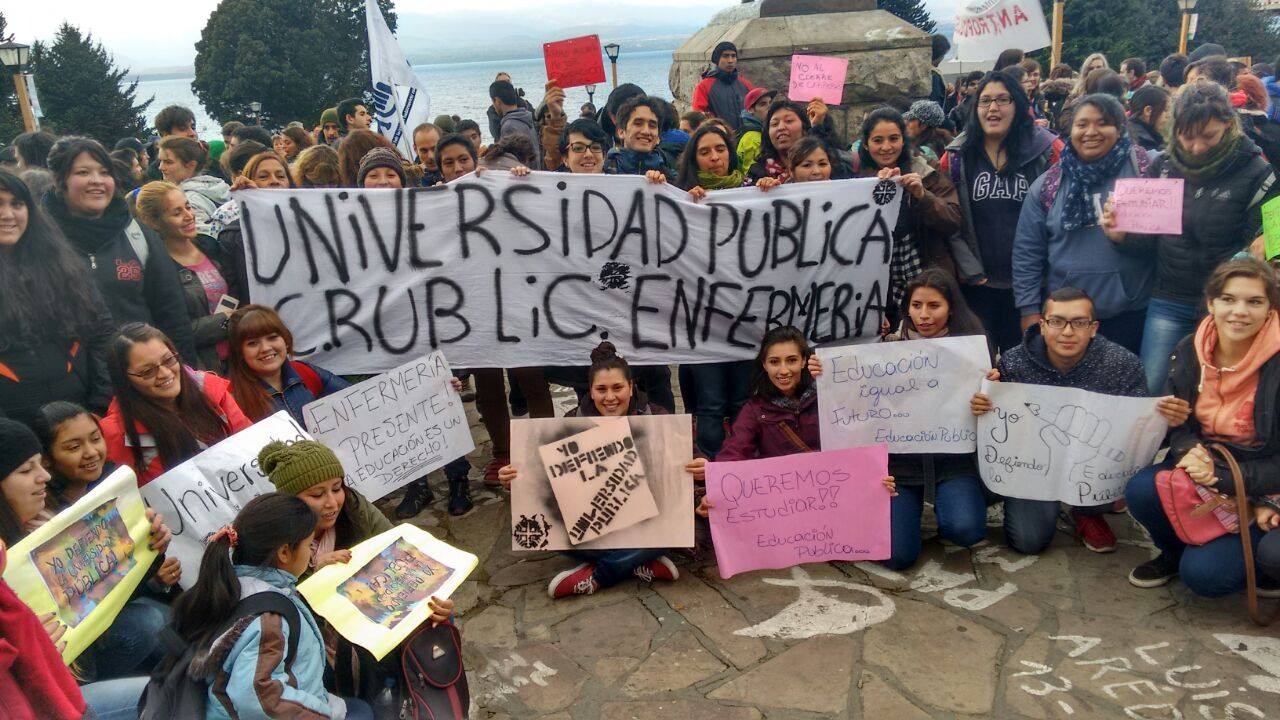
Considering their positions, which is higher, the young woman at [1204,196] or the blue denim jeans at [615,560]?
the young woman at [1204,196]

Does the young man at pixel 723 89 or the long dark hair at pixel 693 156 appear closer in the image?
the long dark hair at pixel 693 156

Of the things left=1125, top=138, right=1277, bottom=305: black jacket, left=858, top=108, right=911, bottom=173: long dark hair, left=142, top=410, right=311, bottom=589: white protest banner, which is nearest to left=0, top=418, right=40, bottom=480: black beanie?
left=142, top=410, right=311, bottom=589: white protest banner

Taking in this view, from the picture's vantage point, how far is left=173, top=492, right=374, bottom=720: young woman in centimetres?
227

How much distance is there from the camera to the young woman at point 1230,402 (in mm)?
3420

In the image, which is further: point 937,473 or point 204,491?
point 937,473

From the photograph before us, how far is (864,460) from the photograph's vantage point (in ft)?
12.9

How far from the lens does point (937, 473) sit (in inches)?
167

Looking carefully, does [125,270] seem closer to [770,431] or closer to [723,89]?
[770,431]

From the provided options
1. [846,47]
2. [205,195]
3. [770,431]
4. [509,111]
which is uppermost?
[846,47]

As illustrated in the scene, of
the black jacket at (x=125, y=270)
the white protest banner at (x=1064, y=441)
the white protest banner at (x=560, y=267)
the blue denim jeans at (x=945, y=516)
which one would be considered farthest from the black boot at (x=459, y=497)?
the white protest banner at (x=1064, y=441)

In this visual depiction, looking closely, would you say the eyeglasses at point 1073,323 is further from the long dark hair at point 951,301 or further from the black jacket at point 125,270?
the black jacket at point 125,270

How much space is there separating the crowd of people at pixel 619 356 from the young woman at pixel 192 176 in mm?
26

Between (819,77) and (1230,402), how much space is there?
5.13m

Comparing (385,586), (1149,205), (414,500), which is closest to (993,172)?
(1149,205)
